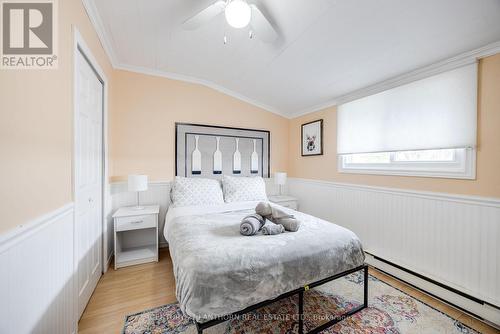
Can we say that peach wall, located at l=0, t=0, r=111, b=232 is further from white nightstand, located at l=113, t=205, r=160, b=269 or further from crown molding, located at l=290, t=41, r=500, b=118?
crown molding, located at l=290, t=41, r=500, b=118

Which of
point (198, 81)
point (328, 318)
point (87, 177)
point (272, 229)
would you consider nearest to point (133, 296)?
point (87, 177)

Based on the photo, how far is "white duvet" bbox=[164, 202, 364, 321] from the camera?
45.7 inches

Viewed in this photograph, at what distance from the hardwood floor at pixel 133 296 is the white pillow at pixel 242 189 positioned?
3.81ft

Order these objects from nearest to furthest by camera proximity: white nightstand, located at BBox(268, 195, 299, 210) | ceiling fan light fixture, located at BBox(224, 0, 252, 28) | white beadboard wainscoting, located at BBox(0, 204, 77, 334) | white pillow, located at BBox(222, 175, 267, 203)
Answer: white beadboard wainscoting, located at BBox(0, 204, 77, 334) → ceiling fan light fixture, located at BBox(224, 0, 252, 28) → white pillow, located at BBox(222, 175, 267, 203) → white nightstand, located at BBox(268, 195, 299, 210)

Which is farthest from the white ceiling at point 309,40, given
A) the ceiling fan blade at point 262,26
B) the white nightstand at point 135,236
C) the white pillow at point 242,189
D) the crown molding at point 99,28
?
the white nightstand at point 135,236

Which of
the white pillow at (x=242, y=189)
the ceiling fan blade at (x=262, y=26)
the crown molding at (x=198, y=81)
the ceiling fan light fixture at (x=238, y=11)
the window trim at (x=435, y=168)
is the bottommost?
the white pillow at (x=242, y=189)

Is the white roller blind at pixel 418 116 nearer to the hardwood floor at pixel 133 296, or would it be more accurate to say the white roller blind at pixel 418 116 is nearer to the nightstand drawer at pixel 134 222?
the hardwood floor at pixel 133 296

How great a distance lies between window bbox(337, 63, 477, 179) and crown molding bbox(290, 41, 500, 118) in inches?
1.8

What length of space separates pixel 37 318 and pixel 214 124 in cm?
275

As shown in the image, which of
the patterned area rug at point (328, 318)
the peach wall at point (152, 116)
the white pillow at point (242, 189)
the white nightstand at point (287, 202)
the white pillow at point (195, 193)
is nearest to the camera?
the patterned area rug at point (328, 318)

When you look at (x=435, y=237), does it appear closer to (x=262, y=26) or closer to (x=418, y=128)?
Result: (x=418, y=128)

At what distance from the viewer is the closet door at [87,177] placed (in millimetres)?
1485

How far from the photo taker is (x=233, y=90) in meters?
3.35

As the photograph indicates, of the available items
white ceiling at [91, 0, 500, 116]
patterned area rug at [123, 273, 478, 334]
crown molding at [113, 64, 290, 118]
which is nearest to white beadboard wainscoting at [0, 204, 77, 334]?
patterned area rug at [123, 273, 478, 334]
